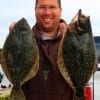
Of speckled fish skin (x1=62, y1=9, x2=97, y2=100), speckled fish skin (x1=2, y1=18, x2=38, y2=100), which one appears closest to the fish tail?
speckled fish skin (x1=2, y1=18, x2=38, y2=100)

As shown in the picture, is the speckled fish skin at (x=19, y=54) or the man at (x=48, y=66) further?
the man at (x=48, y=66)

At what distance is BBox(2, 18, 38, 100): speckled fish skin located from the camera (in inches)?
166

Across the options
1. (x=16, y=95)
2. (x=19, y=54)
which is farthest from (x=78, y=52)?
(x=16, y=95)

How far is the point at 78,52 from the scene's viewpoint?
4.29 m

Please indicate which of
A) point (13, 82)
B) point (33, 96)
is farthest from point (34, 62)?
point (33, 96)

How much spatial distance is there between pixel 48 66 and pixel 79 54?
49 cm

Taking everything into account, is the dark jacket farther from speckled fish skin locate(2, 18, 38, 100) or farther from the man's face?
speckled fish skin locate(2, 18, 38, 100)

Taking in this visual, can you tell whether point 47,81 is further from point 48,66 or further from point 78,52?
point 78,52

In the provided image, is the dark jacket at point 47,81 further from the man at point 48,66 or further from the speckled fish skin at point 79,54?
the speckled fish skin at point 79,54

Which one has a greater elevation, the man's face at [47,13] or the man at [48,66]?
the man's face at [47,13]

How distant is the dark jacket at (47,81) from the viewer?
184 inches

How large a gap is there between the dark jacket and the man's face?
0.12 metres

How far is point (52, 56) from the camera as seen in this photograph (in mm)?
4715

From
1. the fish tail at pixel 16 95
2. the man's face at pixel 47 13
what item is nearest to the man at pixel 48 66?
the man's face at pixel 47 13
